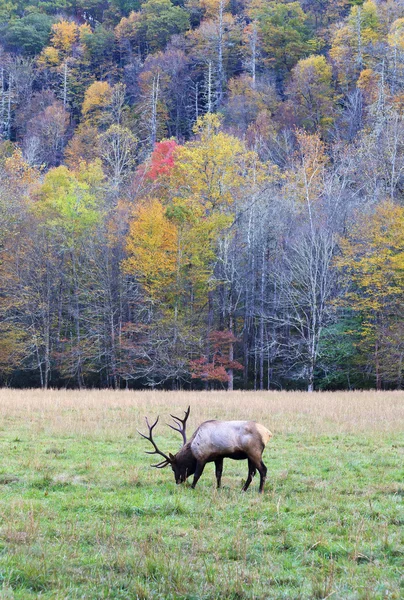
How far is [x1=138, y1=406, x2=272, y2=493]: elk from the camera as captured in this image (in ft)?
29.2

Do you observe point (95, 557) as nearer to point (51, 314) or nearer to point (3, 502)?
point (3, 502)

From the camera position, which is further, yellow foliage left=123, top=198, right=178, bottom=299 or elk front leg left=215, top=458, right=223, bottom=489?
yellow foliage left=123, top=198, right=178, bottom=299

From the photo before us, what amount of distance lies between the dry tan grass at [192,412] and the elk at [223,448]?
462cm

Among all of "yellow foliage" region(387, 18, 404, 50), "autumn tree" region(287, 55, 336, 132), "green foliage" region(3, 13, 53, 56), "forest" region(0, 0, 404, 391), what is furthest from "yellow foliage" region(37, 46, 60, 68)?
"yellow foliage" region(387, 18, 404, 50)

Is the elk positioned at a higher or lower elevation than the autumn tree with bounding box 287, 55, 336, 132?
lower

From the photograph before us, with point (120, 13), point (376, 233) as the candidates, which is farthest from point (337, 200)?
point (120, 13)

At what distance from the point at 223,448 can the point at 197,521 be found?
6.14ft

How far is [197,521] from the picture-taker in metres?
7.23

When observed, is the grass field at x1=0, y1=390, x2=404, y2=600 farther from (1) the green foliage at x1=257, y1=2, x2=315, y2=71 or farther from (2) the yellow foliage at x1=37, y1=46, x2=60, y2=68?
(2) the yellow foliage at x1=37, y1=46, x2=60, y2=68

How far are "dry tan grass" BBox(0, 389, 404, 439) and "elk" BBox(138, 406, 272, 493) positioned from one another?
15.1ft

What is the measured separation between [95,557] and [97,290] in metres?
29.5

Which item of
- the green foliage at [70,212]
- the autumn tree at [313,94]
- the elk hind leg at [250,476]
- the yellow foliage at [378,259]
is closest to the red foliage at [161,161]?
the green foliage at [70,212]

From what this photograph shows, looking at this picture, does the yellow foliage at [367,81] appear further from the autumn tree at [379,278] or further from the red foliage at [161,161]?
the autumn tree at [379,278]

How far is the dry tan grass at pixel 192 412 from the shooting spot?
48.7 ft
